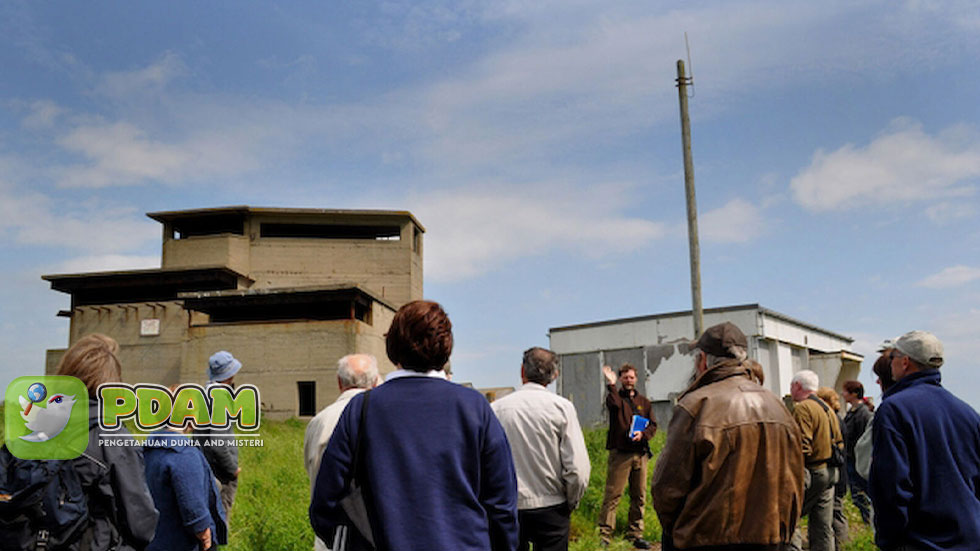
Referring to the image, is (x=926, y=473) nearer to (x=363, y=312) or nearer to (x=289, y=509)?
(x=289, y=509)

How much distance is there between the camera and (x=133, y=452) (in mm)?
3893

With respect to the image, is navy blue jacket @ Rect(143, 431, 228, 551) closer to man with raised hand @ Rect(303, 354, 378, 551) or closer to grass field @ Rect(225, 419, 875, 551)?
man with raised hand @ Rect(303, 354, 378, 551)

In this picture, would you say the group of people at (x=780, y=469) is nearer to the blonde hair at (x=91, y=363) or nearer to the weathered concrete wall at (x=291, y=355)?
the blonde hair at (x=91, y=363)

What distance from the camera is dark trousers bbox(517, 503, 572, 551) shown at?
214 inches

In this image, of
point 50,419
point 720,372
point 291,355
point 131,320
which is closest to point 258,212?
point 131,320

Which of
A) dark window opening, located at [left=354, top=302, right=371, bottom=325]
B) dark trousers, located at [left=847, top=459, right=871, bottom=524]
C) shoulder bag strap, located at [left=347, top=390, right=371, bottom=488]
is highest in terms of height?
dark window opening, located at [left=354, top=302, right=371, bottom=325]

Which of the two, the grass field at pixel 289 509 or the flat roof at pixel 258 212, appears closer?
the grass field at pixel 289 509

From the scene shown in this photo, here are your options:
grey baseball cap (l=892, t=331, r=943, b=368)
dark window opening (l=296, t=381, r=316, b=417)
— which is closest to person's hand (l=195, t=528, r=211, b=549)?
grey baseball cap (l=892, t=331, r=943, b=368)

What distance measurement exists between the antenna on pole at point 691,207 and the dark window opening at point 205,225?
91.2 feet

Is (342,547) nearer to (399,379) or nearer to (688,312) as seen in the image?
(399,379)

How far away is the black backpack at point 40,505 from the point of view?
11.8 feet

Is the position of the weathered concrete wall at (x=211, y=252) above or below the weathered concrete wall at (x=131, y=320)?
above

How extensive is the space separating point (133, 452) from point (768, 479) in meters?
3.31

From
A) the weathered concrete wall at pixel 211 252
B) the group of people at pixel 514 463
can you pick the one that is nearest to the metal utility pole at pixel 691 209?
the group of people at pixel 514 463
